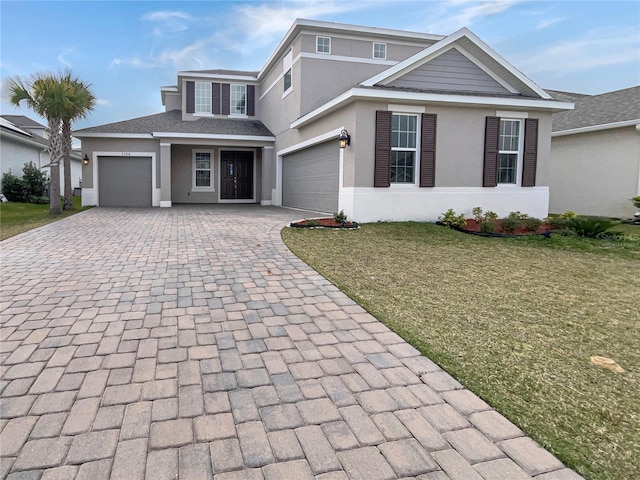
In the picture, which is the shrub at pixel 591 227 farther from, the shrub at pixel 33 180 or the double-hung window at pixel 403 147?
the shrub at pixel 33 180

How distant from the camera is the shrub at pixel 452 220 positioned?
10.4m

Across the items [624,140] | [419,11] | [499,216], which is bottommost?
[499,216]

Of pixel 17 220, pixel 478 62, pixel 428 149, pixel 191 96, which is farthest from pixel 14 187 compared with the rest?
pixel 478 62

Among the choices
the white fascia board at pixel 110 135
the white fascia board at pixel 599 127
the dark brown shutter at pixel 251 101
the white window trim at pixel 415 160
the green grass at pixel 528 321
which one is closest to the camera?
the green grass at pixel 528 321

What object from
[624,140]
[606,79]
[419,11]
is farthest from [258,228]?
[606,79]

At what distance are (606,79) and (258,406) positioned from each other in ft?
90.3

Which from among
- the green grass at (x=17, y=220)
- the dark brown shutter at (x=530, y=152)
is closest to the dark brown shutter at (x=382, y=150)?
the dark brown shutter at (x=530, y=152)

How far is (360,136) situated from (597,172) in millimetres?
9525

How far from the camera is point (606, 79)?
22.5 m

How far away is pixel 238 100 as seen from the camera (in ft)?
65.7

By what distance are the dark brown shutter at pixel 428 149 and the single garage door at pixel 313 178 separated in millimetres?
2349

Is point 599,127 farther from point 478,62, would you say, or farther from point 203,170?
point 203,170

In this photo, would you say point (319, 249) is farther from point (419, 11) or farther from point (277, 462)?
point (419, 11)

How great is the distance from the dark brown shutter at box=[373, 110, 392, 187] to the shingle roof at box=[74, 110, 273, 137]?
840cm
